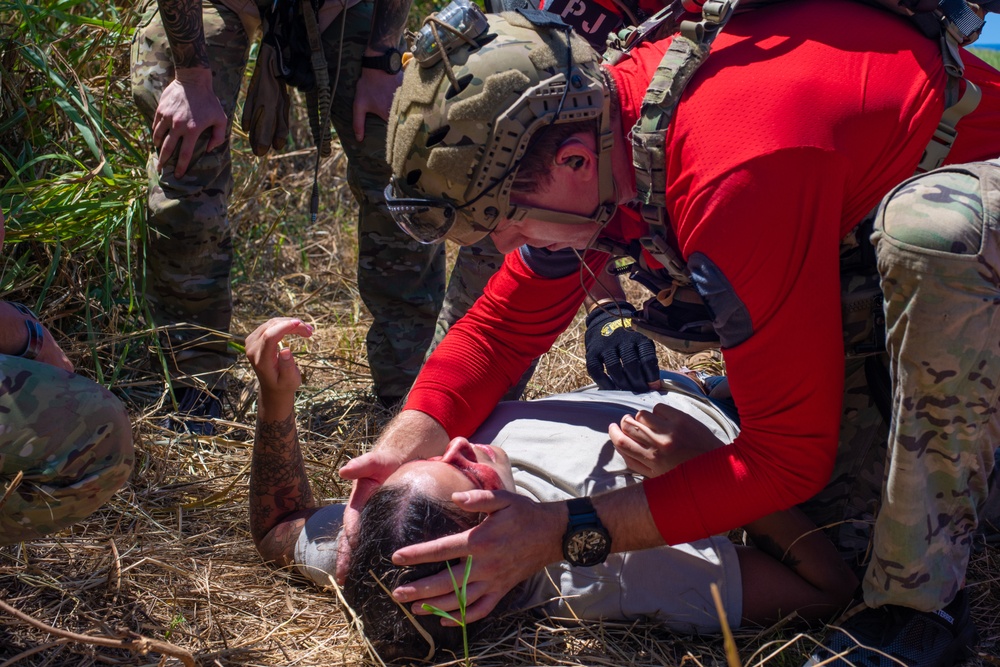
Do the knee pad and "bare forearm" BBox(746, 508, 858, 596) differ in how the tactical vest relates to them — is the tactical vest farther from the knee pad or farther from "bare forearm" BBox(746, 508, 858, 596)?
"bare forearm" BBox(746, 508, 858, 596)

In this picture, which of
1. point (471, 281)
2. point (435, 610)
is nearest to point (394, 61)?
point (471, 281)

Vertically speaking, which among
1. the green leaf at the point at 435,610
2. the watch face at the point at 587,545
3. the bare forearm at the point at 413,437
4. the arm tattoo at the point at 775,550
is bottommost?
the arm tattoo at the point at 775,550

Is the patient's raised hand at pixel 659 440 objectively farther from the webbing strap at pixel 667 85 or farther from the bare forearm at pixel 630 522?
the webbing strap at pixel 667 85

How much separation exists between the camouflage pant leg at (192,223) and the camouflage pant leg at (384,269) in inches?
17.6

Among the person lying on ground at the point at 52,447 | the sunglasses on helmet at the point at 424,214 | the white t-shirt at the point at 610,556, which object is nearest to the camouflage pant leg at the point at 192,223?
the white t-shirt at the point at 610,556

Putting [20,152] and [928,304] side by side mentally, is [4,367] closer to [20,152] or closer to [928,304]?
[928,304]

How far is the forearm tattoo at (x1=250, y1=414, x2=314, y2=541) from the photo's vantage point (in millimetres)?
2922

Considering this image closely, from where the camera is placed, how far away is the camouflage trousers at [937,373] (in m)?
2.09

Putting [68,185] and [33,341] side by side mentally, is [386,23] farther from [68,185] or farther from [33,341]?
[33,341]

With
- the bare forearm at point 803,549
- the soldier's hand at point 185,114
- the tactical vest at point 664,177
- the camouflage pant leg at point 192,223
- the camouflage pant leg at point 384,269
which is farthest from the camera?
the camouflage pant leg at point 384,269

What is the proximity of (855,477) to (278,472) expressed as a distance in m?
1.63

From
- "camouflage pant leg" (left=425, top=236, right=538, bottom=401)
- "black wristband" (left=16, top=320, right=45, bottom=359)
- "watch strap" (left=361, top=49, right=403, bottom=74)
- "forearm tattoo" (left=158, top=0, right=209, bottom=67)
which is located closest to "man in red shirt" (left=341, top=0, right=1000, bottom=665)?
"black wristband" (left=16, top=320, right=45, bottom=359)

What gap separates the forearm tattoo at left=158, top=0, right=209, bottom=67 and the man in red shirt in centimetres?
149

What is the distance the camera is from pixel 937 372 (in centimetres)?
215
